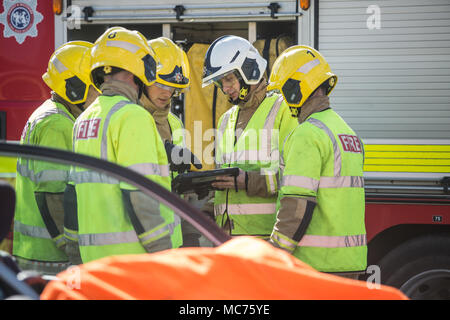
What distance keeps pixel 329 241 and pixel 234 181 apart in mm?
885

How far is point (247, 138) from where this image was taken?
3.87m

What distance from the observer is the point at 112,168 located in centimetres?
200

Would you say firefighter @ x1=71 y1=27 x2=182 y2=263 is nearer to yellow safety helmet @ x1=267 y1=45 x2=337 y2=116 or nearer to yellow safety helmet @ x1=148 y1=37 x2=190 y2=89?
yellow safety helmet @ x1=267 y1=45 x2=337 y2=116

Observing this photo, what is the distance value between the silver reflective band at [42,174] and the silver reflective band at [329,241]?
1.49m

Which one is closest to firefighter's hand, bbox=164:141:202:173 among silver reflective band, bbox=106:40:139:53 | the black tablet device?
the black tablet device

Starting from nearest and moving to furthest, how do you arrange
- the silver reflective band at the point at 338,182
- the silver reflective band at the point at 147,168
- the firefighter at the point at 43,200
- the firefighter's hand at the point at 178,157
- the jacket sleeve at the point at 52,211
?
the firefighter at the point at 43,200 < the jacket sleeve at the point at 52,211 < the silver reflective band at the point at 147,168 < the silver reflective band at the point at 338,182 < the firefighter's hand at the point at 178,157

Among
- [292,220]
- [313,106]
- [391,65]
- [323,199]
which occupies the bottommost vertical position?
[292,220]

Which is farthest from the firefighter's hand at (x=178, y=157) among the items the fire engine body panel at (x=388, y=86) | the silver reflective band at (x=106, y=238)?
the silver reflective band at (x=106, y=238)

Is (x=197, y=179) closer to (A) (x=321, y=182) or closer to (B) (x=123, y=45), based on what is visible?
(A) (x=321, y=182)

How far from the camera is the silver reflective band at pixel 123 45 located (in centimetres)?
304

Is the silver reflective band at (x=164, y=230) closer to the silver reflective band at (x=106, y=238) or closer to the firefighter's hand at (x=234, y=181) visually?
the silver reflective band at (x=106, y=238)

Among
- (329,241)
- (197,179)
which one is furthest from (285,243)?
(197,179)

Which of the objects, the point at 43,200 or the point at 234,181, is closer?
the point at 43,200

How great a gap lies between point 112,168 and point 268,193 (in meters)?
1.93
